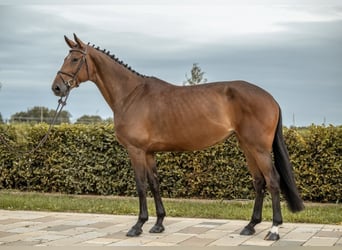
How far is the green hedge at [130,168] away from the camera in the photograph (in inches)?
355

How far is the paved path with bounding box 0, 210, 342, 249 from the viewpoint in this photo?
224 inches

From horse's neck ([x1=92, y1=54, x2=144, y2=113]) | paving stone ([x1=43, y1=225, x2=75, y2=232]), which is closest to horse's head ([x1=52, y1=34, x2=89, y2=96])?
horse's neck ([x1=92, y1=54, x2=144, y2=113])

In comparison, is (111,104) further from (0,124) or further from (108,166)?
(0,124)

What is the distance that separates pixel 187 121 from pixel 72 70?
146 centimetres

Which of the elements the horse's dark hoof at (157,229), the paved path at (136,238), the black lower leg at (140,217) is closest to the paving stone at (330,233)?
the paved path at (136,238)

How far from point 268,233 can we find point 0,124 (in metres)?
7.34

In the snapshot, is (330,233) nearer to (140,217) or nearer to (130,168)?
(140,217)

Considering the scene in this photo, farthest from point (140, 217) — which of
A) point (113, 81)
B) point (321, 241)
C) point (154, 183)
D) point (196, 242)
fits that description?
point (321, 241)

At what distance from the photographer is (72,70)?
620 cm

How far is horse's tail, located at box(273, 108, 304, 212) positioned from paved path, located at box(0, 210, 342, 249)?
14.6 inches

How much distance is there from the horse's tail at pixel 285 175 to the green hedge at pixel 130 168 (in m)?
2.96

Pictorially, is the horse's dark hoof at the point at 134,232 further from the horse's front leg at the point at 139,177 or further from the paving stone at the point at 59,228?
the paving stone at the point at 59,228

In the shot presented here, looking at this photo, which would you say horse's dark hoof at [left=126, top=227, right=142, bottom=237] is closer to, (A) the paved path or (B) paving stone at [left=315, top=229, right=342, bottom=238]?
(A) the paved path

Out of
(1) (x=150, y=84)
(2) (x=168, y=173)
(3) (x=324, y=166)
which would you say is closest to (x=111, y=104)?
(1) (x=150, y=84)
